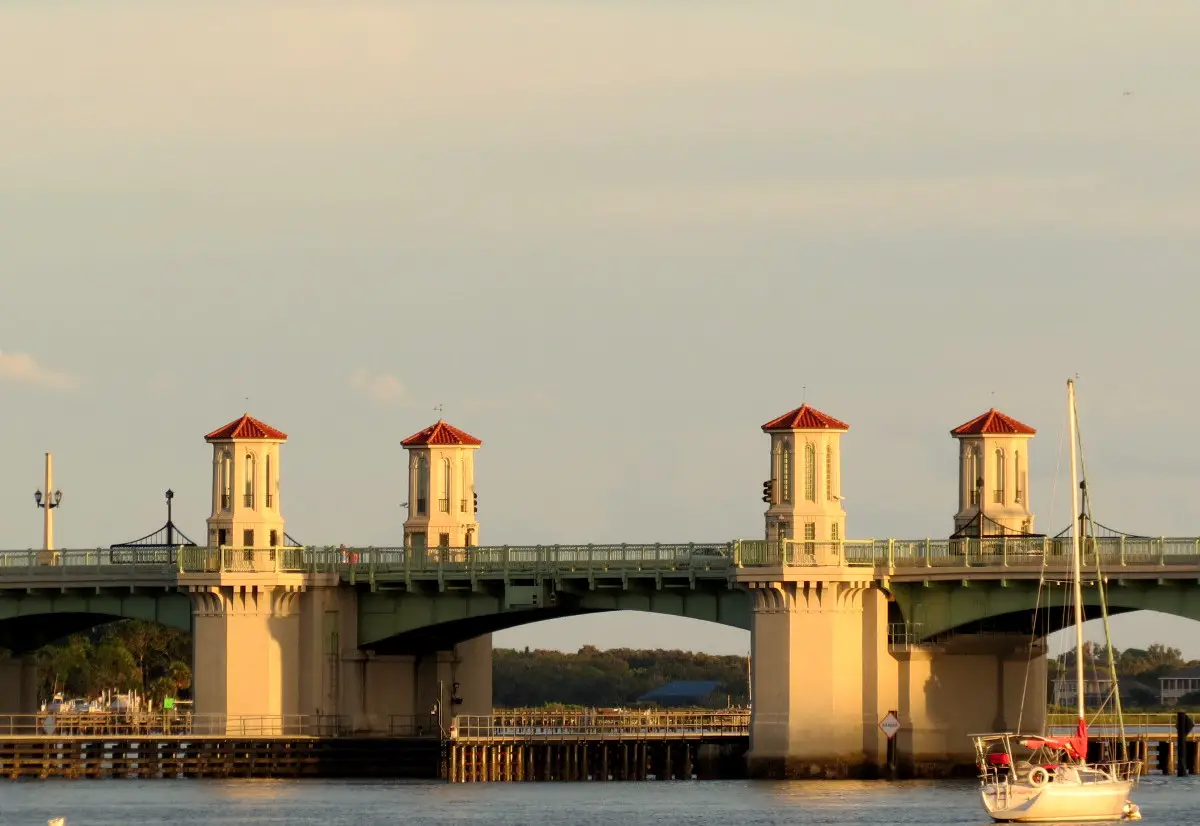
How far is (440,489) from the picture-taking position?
120m

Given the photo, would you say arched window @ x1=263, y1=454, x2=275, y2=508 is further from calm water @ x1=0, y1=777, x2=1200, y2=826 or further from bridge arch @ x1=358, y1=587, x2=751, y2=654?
calm water @ x1=0, y1=777, x2=1200, y2=826

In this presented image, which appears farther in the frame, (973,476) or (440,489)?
(440,489)

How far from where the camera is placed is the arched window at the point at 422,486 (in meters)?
120

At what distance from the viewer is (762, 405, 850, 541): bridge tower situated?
108m

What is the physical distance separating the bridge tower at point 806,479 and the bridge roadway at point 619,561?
2.97 ft

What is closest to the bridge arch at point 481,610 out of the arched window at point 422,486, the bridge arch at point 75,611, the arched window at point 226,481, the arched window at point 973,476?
the arched window at point 422,486

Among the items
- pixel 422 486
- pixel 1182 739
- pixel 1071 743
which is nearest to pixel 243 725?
pixel 422 486

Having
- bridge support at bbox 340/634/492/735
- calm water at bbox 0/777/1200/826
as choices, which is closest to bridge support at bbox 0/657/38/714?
calm water at bbox 0/777/1200/826

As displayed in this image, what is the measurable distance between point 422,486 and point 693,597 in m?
13.8

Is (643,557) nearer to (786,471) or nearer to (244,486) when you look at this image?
(786,471)

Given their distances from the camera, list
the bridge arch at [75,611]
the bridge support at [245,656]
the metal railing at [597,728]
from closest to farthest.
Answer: the metal railing at [597,728] < the bridge support at [245,656] < the bridge arch at [75,611]

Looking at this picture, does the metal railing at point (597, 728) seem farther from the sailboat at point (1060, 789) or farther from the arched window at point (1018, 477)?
the sailboat at point (1060, 789)

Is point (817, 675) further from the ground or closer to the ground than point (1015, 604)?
closer to the ground

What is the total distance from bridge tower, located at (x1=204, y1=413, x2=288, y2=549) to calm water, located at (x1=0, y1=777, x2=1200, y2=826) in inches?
400
